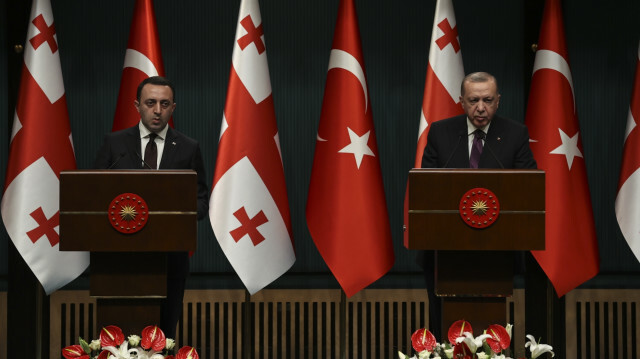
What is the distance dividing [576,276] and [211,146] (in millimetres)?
2288

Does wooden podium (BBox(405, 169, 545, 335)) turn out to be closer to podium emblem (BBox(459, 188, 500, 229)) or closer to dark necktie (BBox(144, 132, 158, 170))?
podium emblem (BBox(459, 188, 500, 229))

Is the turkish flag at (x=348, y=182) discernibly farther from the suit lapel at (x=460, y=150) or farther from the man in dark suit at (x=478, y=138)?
the suit lapel at (x=460, y=150)

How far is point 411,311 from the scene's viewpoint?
15.4 feet

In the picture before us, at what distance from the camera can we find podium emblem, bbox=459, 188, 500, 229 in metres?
2.58

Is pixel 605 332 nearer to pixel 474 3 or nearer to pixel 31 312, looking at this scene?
pixel 474 3

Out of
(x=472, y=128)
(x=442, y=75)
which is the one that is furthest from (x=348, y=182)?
(x=472, y=128)

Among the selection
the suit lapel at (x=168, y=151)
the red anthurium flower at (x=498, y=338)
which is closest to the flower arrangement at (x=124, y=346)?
the suit lapel at (x=168, y=151)

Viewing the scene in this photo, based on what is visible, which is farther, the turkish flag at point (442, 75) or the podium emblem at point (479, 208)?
the turkish flag at point (442, 75)

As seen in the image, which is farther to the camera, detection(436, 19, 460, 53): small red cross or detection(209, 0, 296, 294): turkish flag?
detection(436, 19, 460, 53): small red cross

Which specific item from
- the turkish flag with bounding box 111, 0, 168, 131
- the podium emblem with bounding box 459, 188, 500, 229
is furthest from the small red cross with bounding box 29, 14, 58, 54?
the podium emblem with bounding box 459, 188, 500, 229

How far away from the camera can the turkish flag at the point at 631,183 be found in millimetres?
4047

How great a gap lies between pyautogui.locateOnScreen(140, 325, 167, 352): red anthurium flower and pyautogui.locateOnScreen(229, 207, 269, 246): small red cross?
1339 mm

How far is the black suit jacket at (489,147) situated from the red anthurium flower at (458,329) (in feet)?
2.26

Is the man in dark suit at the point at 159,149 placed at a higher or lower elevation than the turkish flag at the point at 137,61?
lower
